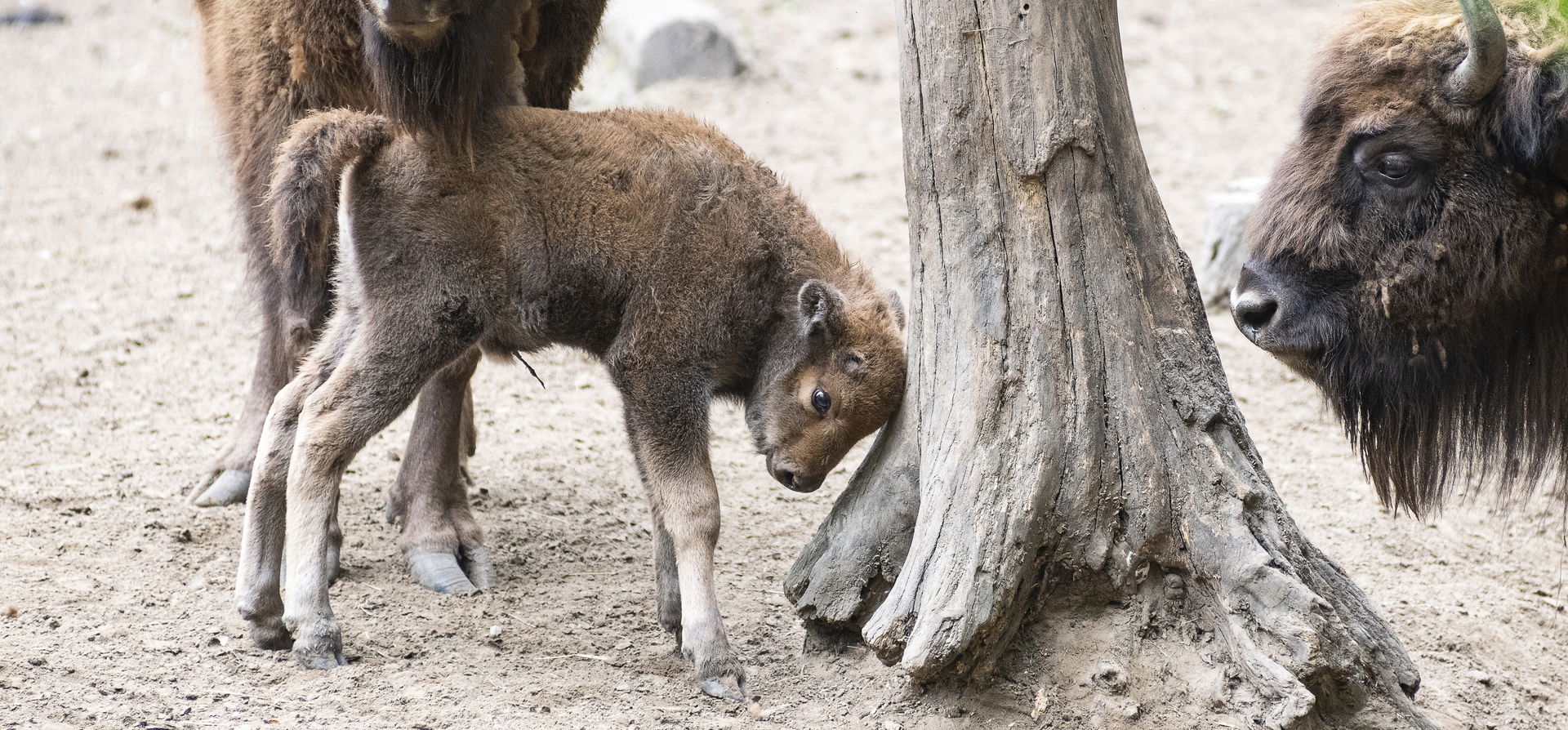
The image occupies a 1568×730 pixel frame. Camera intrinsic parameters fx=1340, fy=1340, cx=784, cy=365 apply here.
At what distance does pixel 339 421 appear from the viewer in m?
3.38

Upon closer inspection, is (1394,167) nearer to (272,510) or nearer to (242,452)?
(272,510)

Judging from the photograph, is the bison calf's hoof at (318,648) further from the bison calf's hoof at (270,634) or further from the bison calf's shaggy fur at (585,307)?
the bison calf's hoof at (270,634)

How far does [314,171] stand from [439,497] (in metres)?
1.19

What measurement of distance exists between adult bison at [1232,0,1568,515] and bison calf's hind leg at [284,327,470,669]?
6.63 ft

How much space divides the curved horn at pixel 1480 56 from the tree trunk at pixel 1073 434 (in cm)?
65

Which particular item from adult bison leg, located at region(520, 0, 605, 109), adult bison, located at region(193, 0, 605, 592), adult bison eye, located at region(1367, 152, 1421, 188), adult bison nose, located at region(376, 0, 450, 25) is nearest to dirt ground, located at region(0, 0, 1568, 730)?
adult bison, located at region(193, 0, 605, 592)

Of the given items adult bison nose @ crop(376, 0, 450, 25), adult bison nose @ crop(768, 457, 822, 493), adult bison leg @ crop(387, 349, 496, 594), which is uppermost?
adult bison nose @ crop(376, 0, 450, 25)

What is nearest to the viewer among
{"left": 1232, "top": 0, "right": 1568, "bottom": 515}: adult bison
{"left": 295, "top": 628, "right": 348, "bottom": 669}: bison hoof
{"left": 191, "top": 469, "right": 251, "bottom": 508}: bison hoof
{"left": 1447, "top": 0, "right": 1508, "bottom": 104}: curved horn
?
{"left": 1447, "top": 0, "right": 1508, "bottom": 104}: curved horn

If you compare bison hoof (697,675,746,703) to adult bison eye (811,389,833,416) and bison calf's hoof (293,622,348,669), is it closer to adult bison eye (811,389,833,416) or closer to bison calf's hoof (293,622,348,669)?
adult bison eye (811,389,833,416)

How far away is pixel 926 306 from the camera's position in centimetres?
312

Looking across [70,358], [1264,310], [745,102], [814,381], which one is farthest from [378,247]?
[745,102]

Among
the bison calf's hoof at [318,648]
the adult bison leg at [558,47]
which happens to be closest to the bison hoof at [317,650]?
the bison calf's hoof at [318,648]

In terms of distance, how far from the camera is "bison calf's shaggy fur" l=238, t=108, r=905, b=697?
3.39 m

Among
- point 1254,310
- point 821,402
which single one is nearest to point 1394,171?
point 1254,310
